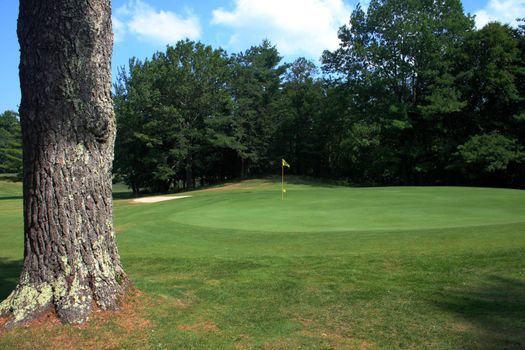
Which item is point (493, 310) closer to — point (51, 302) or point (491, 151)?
point (51, 302)

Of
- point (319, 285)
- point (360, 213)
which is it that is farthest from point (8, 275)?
point (360, 213)

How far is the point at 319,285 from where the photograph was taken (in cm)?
→ 609

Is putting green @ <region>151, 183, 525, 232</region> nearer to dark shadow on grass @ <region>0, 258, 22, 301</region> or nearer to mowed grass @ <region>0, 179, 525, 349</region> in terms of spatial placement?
mowed grass @ <region>0, 179, 525, 349</region>

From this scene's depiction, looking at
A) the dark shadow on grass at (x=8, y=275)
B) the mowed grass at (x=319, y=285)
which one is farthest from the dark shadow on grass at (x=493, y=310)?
the dark shadow on grass at (x=8, y=275)

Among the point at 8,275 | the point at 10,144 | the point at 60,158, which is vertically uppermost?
the point at 10,144

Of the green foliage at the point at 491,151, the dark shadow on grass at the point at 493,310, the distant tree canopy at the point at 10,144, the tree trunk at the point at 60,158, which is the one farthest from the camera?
the distant tree canopy at the point at 10,144

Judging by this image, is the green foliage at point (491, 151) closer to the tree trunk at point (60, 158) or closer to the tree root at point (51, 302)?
the tree trunk at point (60, 158)

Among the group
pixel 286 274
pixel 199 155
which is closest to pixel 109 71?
pixel 286 274

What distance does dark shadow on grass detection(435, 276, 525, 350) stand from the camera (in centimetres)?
396

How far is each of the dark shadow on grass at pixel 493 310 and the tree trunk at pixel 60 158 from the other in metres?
3.72

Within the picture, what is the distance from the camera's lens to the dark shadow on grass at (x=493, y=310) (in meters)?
3.96

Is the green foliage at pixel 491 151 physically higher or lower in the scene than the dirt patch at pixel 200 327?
higher

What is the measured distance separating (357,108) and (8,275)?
37.5m

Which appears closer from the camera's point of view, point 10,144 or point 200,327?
point 200,327
